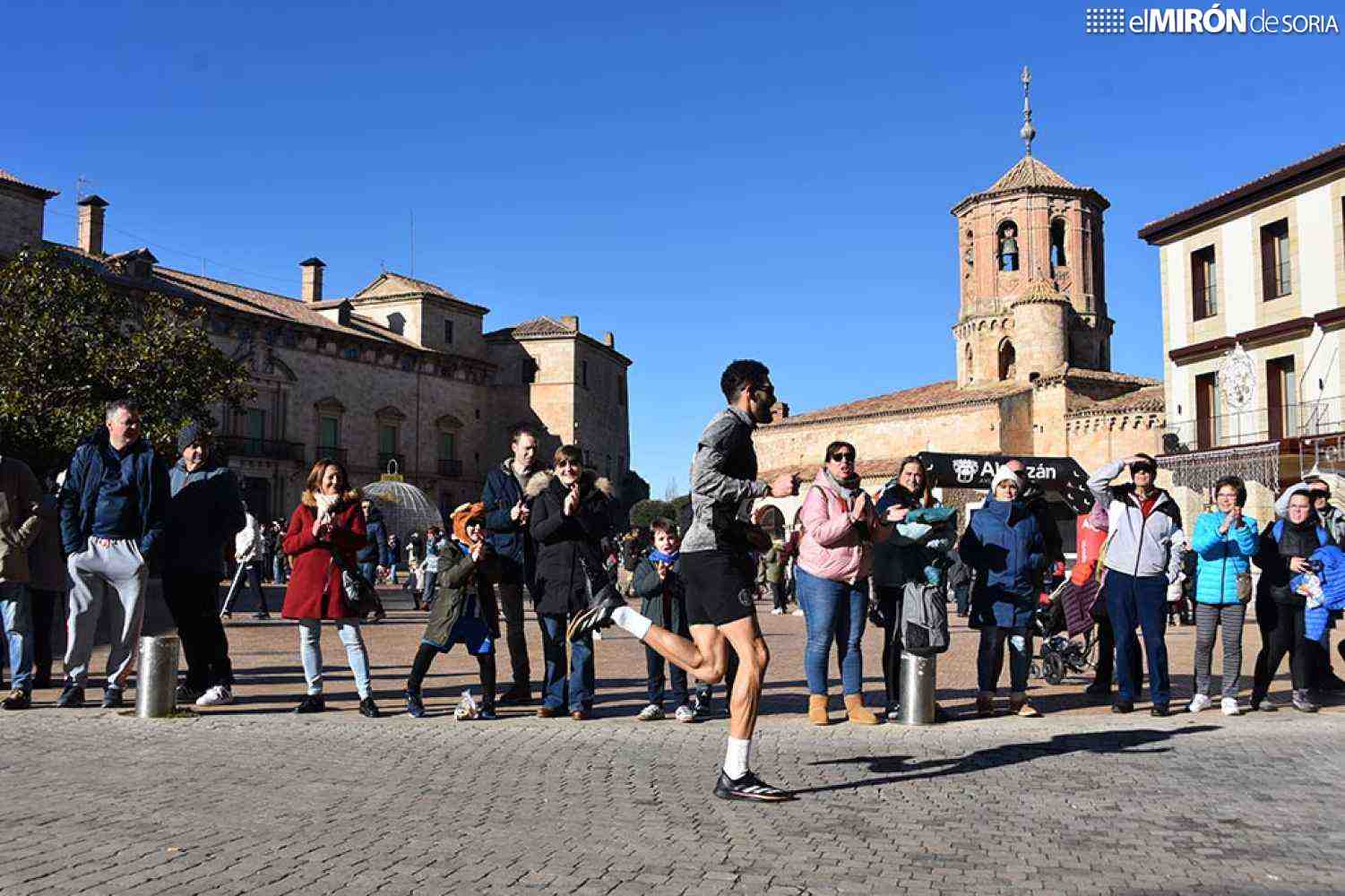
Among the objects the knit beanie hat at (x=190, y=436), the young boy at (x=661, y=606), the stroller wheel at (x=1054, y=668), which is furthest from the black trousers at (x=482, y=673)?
the stroller wheel at (x=1054, y=668)

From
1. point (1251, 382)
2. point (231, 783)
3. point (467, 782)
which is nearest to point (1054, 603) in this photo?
point (467, 782)

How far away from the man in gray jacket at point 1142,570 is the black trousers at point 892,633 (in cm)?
154

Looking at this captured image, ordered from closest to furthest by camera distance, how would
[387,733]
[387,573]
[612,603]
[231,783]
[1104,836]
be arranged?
[1104,836] → [231,783] → [612,603] → [387,733] → [387,573]

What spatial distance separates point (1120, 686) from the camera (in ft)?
28.6

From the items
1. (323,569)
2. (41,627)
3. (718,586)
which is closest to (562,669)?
(323,569)

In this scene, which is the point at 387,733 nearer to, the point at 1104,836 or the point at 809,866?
the point at 809,866

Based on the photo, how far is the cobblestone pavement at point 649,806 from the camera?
422 cm

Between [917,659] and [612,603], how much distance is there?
2.87 metres

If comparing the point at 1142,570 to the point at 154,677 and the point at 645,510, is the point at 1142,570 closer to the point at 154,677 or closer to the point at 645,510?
the point at 154,677

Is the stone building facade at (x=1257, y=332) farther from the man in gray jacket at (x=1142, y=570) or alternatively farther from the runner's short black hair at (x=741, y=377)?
the runner's short black hair at (x=741, y=377)

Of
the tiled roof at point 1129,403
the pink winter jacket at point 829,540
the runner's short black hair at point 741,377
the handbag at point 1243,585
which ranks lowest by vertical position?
the handbag at point 1243,585

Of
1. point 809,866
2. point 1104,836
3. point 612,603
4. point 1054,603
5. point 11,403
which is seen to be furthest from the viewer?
point 11,403

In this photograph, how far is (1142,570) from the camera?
28.0ft

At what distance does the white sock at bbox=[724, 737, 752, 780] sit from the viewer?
5512 mm
